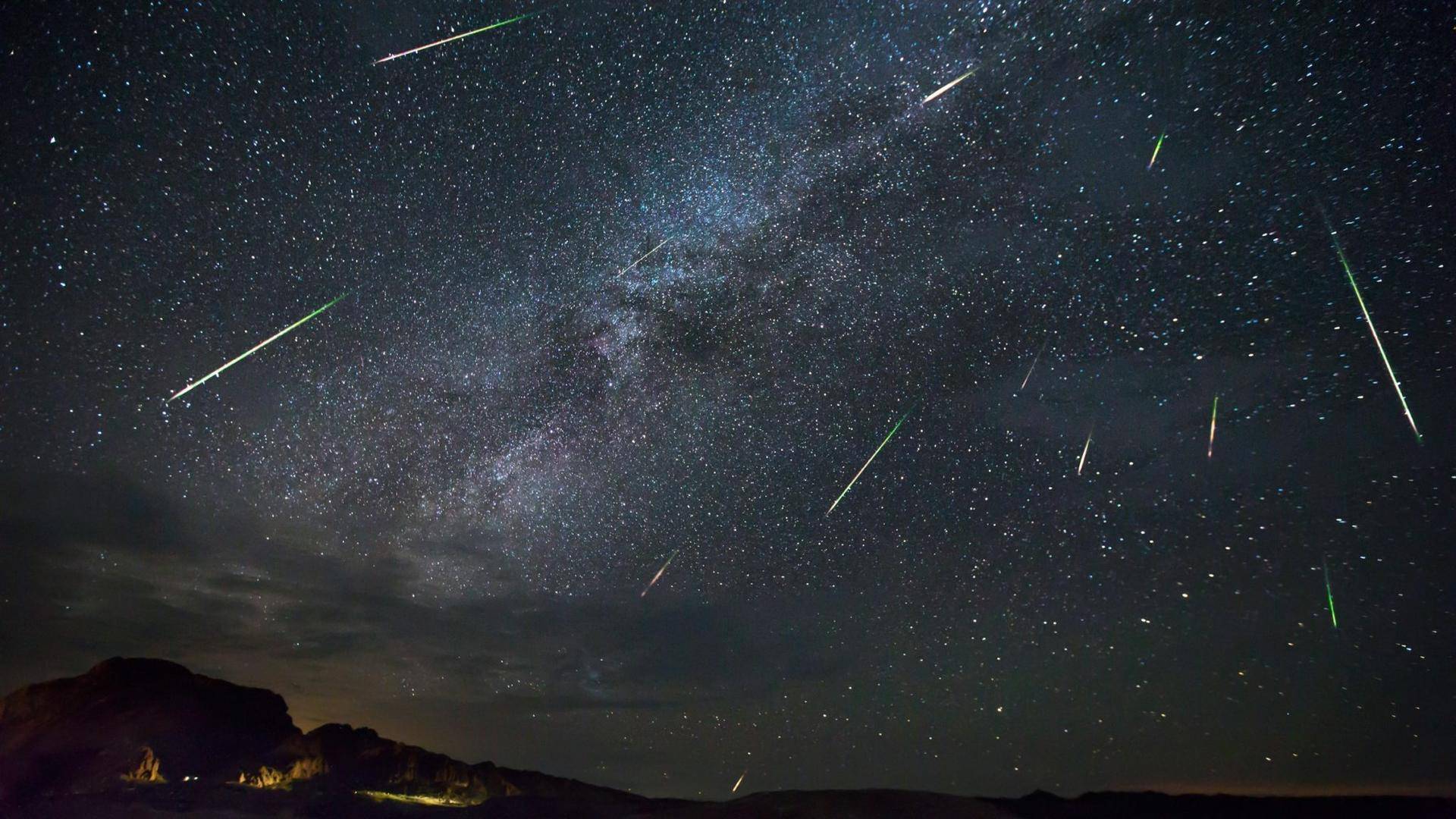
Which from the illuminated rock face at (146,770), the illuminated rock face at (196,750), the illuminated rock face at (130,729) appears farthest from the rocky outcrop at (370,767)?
the illuminated rock face at (146,770)

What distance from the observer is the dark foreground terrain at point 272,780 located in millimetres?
28109

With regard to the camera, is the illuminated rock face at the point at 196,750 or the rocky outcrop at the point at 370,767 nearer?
the illuminated rock face at the point at 196,750

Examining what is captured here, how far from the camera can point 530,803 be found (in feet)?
161

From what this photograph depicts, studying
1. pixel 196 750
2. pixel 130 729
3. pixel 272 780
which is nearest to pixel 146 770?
pixel 196 750

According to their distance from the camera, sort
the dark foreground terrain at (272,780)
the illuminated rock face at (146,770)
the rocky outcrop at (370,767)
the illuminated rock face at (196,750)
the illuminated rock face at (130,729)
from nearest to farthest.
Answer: the dark foreground terrain at (272,780), the illuminated rock face at (130,729), the illuminated rock face at (146,770), the illuminated rock face at (196,750), the rocky outcrop at (370,767)

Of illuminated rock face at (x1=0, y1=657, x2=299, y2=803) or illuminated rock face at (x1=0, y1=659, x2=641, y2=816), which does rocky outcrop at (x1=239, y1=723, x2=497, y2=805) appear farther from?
illuminated rock face at (x1=0, y1=657, x2=299, y2=803)

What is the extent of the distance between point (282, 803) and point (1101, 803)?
1984 inches

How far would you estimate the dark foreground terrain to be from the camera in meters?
28.1

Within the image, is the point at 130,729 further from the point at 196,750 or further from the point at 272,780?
the point at 272,780

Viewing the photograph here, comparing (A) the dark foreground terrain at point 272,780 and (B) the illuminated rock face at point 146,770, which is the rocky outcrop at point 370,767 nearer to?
(A) the dark foreground terrain at point 272,780

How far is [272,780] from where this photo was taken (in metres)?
48.6

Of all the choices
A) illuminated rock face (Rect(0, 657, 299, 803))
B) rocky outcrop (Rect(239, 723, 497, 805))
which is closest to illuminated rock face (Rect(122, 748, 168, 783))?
illuminated rock face (Rect(0, 657, 299, 803))

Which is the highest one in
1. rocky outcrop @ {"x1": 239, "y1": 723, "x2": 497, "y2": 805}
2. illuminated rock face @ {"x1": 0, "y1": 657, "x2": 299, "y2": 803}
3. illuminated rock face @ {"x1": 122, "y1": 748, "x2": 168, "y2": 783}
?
illuminated rock face @ {"x1": 0, "y1": 657, "x2": 299, "y2": 803}

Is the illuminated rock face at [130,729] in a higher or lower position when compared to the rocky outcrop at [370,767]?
higher
